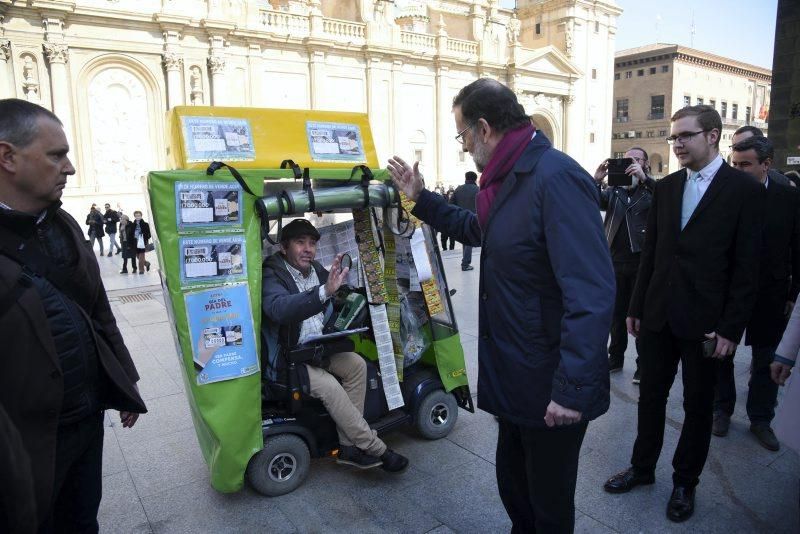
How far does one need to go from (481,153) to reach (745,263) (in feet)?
5.43

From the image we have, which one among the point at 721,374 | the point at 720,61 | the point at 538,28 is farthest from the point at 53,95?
the point at 720,61

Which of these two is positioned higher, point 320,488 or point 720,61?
point 720,61

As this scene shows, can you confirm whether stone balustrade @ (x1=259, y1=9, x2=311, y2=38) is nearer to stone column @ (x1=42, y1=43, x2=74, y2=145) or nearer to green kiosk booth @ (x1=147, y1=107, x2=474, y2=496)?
stone column @ (x1=42, y1=43, x2=74, y2=145)

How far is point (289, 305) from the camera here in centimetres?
314

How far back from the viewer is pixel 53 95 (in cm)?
2150

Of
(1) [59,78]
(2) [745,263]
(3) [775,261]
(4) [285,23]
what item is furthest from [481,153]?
(4) [285,23]

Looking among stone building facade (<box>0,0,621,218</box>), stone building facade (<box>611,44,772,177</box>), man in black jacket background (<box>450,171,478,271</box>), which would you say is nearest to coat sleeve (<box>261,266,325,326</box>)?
man in black jacket background (<box>450,171,478,271</box>)

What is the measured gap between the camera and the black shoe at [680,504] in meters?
2.95

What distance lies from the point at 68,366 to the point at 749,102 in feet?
256

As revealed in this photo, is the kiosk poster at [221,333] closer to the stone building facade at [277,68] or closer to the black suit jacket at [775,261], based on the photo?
the black suit jacket at [775,261]

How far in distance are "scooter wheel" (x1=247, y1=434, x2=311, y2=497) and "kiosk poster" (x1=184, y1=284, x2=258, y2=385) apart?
50 centimetres

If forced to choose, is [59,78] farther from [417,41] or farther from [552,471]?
[552,471]

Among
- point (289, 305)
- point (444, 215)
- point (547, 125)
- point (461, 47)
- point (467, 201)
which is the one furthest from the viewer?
point (547, 125)

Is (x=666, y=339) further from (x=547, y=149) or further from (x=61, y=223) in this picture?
(x=61, y=223)
